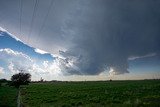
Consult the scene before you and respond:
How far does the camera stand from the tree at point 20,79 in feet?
440

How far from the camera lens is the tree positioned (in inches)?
5286

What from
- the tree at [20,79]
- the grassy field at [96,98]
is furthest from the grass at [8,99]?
the tree at [20,79]

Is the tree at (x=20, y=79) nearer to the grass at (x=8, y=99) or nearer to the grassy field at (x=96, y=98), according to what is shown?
the grass at (x=8, y=99)

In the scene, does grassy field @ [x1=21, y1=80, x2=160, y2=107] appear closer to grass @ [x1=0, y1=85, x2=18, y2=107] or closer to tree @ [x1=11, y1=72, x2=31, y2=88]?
grass @ [x1=0, y1=85, x2=18, y2=107]

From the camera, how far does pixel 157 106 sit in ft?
62.6

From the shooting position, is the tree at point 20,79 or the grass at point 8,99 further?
the tree at point 20,79

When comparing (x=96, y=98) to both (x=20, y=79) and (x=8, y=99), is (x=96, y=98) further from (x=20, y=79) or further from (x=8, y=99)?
(x=20, y=79)

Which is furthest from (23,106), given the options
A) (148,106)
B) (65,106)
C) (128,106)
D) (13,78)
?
(13,78)

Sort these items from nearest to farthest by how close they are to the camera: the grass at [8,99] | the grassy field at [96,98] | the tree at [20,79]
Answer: the grassy field at [96,98], the grass at [8,99], the tree at [20,79]

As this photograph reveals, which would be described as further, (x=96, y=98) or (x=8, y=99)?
(x=8, y=99)

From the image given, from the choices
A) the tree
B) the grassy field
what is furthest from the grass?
the tree

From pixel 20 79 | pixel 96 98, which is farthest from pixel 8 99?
pixel 20 79

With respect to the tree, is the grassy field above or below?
below

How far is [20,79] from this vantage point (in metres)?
137
